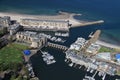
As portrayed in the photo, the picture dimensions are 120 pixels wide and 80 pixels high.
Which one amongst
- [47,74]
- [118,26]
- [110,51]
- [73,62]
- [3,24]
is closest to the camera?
[47,74]

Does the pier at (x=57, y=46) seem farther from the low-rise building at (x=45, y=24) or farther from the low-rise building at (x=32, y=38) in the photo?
the low-rise building at (x=45, y=24)

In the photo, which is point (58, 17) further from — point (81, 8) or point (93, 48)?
point (93, 48)

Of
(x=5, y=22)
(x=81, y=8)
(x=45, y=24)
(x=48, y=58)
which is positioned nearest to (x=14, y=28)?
(x=5, y=22)

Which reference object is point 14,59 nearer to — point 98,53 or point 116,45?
point 98,53

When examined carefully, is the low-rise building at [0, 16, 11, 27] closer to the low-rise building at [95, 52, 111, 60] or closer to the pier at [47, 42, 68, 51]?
the pier at [47, 42, 68, 51]

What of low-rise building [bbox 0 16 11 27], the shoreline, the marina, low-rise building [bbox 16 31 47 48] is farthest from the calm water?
low-rise building [bbox 16 31 47 48]

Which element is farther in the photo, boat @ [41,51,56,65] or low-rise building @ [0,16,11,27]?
low-rise building @ [0,16,11,27]

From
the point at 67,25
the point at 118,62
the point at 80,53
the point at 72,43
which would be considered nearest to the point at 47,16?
the point at 67,25
